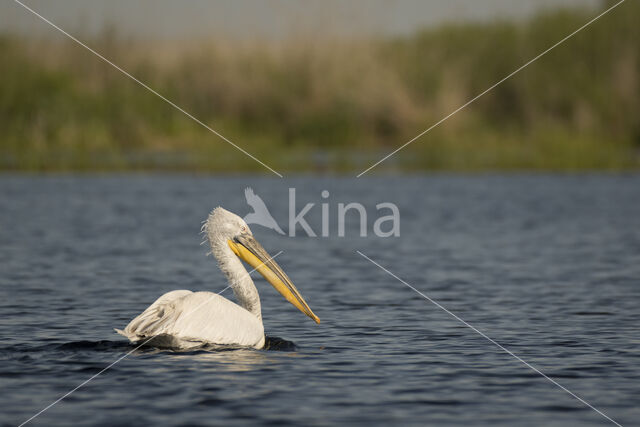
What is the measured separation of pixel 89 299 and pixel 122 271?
1.82m

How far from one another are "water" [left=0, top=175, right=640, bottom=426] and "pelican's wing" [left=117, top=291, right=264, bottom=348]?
0.12 m

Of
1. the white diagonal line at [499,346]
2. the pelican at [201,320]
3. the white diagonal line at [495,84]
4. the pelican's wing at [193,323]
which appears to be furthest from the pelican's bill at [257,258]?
the white diagonal line at [495,84]

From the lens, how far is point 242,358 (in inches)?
280

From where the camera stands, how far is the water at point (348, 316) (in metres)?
6.02

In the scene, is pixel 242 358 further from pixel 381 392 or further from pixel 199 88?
pixel 199 88

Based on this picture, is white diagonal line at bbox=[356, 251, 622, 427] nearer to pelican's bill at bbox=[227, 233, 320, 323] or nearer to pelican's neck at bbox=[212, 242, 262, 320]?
pelican's bill at bbox=[227, 233, 320, 323]

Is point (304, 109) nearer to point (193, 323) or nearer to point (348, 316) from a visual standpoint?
point (348, 316)

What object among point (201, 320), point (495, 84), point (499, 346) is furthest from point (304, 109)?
point (201, 320)

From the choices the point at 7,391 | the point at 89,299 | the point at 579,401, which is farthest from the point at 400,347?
the point at 89,299

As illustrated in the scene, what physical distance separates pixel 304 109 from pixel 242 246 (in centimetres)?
1666

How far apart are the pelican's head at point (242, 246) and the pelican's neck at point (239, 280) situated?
30 millimetres

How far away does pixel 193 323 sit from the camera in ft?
23.3

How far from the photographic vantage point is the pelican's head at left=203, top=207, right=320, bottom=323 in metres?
8.03

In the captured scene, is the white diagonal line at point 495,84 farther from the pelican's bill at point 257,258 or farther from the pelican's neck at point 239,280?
the pelican's neck at point 239,280
